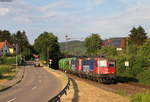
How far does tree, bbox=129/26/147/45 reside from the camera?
10934 centimetres

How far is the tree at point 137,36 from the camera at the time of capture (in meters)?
109

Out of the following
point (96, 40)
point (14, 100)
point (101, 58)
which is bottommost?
point (14, 100)

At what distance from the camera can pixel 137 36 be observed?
10950 centimetres

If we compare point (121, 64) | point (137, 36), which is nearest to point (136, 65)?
point (121, 64)

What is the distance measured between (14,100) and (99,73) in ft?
59.8

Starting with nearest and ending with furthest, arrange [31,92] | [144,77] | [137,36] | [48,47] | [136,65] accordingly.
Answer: [31,92] < [144,77] < [136,65] < [137,36] < [48,47]

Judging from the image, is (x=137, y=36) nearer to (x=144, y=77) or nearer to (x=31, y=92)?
(x=144, y=77)

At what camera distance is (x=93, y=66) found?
132ft

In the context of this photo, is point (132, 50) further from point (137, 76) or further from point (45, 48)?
point (45, 48)

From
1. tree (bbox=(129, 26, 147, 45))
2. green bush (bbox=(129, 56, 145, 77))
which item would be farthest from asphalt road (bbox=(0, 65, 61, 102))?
tree (bbox=(129, 26, 147, 45))

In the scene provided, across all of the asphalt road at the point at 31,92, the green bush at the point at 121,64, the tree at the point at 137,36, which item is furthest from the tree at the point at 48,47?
the asphalt road at the point at 31,92

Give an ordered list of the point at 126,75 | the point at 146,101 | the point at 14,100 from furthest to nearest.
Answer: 1. the point at 126,75
2. the point at 14,100
3. the point at 146,101

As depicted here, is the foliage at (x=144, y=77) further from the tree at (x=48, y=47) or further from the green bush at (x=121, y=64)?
the tree at (x=48, y=47)

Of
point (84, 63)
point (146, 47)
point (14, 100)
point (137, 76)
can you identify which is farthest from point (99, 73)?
point (146, 47)
